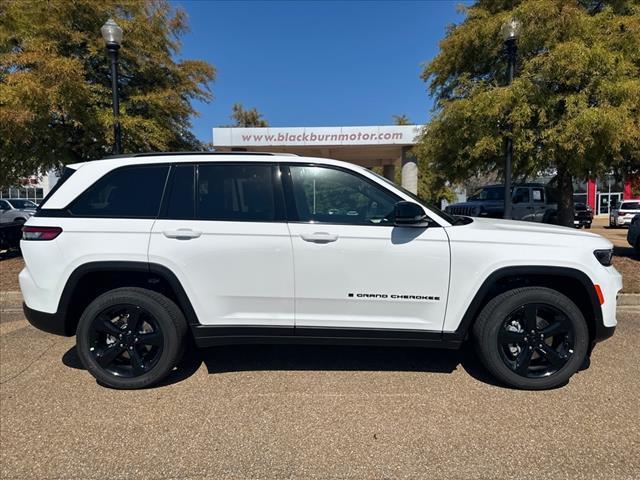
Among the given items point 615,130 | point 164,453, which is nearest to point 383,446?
point 164,453

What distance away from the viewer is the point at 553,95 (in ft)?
20.7

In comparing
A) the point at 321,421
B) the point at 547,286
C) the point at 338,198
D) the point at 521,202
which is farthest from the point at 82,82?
the point at 521,202

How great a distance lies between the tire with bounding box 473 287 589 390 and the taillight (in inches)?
135

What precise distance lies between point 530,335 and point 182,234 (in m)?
2.85

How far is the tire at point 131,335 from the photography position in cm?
317

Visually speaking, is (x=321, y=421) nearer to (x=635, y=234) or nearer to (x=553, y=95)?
(x=553, y=95)

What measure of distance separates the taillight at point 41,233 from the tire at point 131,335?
2.00ft

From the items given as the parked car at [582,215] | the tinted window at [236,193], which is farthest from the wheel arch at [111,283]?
the parked car at [582,215]

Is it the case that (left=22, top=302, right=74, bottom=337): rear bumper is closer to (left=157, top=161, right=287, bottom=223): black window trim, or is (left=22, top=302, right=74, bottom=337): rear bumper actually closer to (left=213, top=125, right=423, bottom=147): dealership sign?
(left=157, top=161, right=287, bottom=223): black window trim

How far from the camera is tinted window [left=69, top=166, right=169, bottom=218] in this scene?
3.19 metres

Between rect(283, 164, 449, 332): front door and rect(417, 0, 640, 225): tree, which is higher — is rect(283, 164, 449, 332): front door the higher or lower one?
the lower one

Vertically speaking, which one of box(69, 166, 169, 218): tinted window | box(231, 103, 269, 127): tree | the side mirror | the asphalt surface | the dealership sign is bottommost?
the asphalt surface

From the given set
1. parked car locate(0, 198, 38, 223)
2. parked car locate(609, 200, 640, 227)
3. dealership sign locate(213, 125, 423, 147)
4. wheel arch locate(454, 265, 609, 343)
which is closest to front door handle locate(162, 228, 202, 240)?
wheel arch locate(454, 265, 609, 343)

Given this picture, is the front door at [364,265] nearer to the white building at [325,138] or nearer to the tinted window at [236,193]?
the tinted window at [236,193]
